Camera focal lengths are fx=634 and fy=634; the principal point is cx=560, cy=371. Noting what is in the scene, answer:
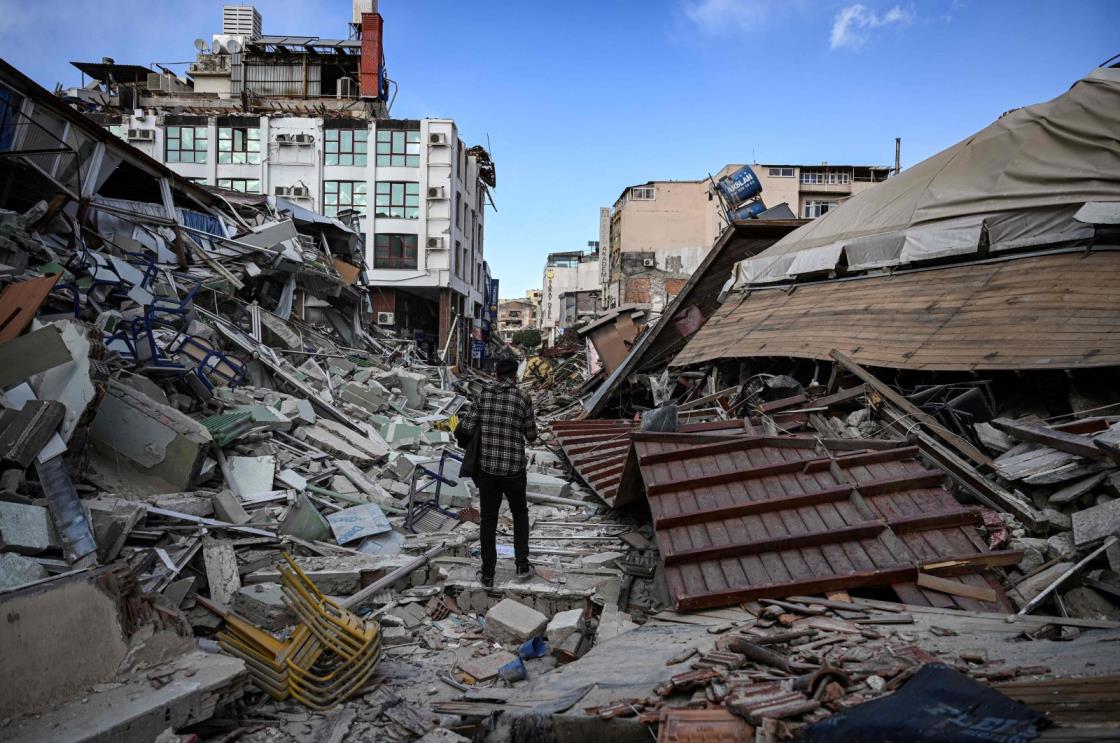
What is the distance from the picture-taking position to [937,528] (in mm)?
4305

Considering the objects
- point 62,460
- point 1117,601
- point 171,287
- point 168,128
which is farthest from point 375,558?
point 168,128

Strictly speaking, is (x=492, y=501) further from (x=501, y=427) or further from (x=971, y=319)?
(x=971, y=319)

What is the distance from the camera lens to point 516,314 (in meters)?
97.0

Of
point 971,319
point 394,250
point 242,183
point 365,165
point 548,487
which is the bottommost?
point 548,487

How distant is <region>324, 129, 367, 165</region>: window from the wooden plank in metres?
33.0

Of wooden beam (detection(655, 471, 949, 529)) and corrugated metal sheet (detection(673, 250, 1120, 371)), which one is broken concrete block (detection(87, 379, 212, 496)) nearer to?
wooden beam (detection(655, 471, 949, 529))

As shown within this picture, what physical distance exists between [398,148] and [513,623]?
103 feet

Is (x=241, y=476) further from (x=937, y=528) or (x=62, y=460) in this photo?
(x=937, y=528)

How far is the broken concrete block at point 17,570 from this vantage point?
12.7 ft

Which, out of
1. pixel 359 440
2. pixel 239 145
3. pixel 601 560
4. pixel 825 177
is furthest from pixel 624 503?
pixel 825 177

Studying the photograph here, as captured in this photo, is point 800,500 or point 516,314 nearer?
point 800,500

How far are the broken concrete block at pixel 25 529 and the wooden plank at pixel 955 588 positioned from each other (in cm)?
588

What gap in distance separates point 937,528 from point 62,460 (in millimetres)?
6895

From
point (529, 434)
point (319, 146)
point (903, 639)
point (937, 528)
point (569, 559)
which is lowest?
point (569, 559)
